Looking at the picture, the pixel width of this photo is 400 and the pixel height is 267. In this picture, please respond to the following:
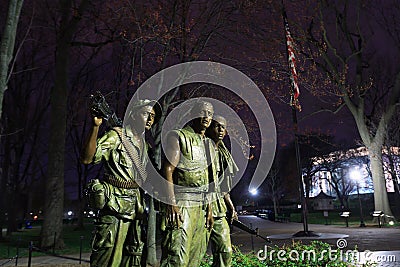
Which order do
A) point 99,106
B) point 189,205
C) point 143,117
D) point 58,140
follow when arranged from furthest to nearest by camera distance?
point 58,140 → point 189,205 → point 143,117 → point 99,106

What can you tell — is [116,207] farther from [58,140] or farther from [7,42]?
[58,140]

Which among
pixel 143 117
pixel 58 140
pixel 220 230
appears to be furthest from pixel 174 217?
pixel 58 140

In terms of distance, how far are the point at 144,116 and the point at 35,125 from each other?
852 inches

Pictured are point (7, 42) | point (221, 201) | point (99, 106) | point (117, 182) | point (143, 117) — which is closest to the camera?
point (99, 106)

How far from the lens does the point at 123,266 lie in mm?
3717

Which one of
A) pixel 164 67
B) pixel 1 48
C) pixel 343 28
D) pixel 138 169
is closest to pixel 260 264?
pixel 138 169

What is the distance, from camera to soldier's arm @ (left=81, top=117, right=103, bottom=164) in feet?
11.5

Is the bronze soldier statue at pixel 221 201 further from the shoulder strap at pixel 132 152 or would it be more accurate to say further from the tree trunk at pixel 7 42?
the tree trunk at pixel 7 42

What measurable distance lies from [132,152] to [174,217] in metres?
0.87

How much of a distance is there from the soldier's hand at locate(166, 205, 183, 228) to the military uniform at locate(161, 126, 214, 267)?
55 mm

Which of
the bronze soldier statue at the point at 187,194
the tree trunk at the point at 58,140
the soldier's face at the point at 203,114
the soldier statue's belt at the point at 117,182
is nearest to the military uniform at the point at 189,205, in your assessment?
the bronze soldier statue at the point at 187,194

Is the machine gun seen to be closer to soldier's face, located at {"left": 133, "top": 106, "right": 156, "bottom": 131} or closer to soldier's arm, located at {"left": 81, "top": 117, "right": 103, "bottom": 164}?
soldier's arm, located at {"left": 81, "top": 117, "right": 103, "bottom": 164}

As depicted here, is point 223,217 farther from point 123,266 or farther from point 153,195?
point 123,266

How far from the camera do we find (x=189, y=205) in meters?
4.26
